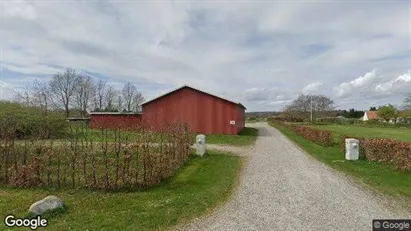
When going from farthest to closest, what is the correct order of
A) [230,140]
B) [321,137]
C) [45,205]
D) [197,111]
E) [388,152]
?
[197,111] → [230,140] → [321,137] → [388,152] → [45,205]

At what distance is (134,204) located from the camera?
23.8 ft

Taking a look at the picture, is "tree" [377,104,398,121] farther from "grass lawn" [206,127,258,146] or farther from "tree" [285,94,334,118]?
"grass lawn" [206,127,258,146]

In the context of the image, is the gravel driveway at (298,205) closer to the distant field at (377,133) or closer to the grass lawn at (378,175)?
the grass lawn at (378,175)

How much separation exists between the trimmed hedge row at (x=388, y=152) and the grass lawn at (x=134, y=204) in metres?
6.68

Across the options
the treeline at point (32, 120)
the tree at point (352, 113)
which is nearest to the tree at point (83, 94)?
the treeline at point (32, 120)

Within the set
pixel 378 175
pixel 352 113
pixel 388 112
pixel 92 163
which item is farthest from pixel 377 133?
pixel 352 113

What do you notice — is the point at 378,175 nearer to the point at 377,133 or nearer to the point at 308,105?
the point at 377,133

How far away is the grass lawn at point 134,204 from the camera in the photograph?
6094 millimetres

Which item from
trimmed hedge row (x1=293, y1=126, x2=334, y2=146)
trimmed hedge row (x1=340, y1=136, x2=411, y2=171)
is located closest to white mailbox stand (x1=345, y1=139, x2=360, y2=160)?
trimmed hedge row (x1=340, y1=136, x2=411, y2=171)

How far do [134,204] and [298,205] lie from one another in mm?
3835

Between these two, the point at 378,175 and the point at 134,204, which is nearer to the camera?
the point at 134,204

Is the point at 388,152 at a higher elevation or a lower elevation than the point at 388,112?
lower

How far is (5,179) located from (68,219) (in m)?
4.40

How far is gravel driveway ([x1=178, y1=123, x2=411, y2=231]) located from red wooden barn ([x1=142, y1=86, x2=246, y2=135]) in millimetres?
16037
